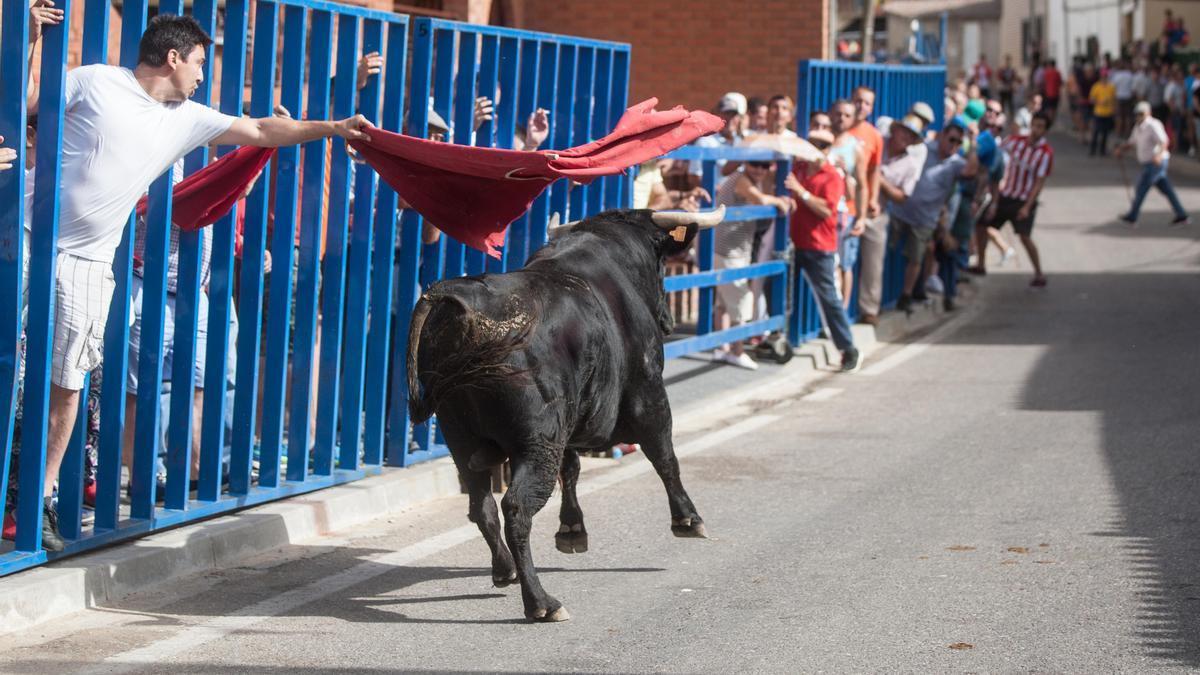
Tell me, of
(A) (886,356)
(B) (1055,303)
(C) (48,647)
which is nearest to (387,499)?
(C) (48,647)

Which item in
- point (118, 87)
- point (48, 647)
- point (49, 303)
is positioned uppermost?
point (118, 87)

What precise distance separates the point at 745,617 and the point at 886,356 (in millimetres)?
8763

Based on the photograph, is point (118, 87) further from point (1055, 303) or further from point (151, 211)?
point (1055, 303)

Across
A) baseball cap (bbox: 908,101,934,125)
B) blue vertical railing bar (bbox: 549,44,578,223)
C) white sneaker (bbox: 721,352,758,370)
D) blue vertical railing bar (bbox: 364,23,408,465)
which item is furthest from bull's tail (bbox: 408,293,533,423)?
baseball cap (bbox: 908,101,934,125)

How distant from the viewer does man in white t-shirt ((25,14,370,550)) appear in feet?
20.6

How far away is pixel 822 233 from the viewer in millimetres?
13453

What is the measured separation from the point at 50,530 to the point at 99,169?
4.36ft

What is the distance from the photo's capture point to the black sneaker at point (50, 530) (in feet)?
20.9

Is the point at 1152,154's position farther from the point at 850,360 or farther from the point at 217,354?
the point at 217,354

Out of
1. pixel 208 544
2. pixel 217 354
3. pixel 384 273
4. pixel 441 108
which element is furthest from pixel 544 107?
pixel 208 544

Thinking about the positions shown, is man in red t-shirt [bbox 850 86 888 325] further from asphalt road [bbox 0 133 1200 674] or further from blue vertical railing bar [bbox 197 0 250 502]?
blue vertical railing bar [bbox 197 0 250 502]

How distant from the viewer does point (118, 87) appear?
6348mm

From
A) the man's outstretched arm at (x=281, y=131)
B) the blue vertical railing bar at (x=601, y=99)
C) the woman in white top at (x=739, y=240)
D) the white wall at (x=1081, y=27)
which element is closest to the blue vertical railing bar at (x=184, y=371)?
the man's outstretched arm at (x=281, y=131)

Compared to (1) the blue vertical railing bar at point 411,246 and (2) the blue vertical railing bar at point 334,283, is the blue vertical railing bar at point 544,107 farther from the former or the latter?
(2) the blue vertical railing bar at point 334,283
